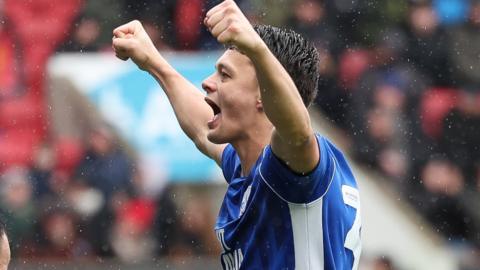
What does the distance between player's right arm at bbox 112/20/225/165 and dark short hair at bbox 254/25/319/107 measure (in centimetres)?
74

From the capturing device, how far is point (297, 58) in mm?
4047

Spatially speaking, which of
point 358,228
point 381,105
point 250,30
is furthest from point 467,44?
point 250,30

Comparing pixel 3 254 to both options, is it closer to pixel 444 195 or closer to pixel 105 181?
pixel 105 181

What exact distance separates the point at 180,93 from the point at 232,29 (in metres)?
1.47

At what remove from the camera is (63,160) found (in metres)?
8.53

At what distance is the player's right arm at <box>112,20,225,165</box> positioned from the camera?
4.69 metres

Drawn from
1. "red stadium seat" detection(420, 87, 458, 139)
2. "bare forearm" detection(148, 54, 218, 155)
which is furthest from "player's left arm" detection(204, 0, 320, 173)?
"red stadium seat" detection(420, 87, 458, 139)

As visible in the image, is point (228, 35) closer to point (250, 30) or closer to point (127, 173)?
point (250, 30)

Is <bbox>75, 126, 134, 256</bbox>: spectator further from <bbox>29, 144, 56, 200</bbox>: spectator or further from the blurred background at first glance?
Result: <bbox>29, 144, 56, 200</bbox>: spectator

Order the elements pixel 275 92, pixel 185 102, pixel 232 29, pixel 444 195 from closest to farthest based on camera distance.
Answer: pixel 232 29 < pixel 275 92 < pixel 185 102 < pixel 444 195

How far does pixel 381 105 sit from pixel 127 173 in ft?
6.12

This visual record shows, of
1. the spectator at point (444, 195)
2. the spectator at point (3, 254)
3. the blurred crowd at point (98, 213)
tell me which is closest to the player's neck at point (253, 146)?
the spectator at point (3, 254)

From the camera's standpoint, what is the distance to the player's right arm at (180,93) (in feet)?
15.4

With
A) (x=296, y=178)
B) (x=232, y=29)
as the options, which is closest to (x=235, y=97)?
(x=296, y=178)
